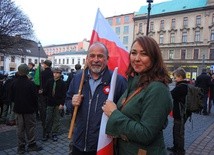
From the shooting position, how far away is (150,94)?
1.93 meters

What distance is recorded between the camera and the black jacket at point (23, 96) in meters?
5.60

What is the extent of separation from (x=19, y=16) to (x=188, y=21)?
3650 centimetres

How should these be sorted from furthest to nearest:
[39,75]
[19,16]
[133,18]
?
[133,18], [19,16], [39,75]

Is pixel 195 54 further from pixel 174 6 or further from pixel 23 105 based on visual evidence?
pixel 23 105

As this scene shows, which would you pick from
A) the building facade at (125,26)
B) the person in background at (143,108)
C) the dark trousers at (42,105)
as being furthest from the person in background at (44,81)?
the building facade at (125,26)

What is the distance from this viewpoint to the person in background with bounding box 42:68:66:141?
6691 millimetres

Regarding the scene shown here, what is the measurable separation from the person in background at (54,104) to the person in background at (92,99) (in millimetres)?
3641

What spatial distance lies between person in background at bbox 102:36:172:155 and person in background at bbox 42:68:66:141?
4686 mm

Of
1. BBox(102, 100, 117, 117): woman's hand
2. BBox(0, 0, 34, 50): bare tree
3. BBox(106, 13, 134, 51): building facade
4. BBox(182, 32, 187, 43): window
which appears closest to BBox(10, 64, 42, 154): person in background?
BBox(102, 100, 117, 117): woman's hand

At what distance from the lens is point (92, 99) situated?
9.73ft

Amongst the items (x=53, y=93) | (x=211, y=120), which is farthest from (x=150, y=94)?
(x=211, y=120)

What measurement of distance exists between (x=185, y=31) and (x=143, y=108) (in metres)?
58.6

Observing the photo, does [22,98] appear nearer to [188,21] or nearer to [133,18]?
[188,21]

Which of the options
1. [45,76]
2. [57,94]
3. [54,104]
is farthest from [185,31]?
[54,104]
